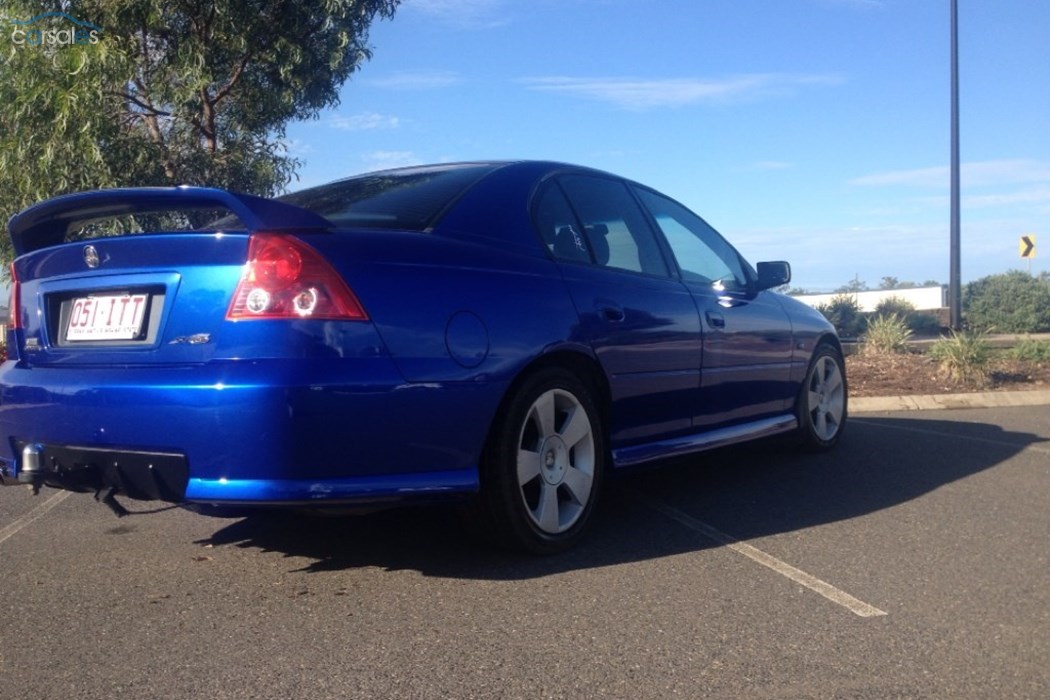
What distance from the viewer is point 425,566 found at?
13.2 ft

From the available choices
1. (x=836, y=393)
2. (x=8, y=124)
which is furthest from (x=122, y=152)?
(x=836, y=393)

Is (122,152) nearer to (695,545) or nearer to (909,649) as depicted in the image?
(695,545)

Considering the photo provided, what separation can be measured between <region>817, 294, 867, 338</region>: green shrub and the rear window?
1347 cm

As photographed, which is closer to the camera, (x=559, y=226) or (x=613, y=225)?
(x=559, y=226)

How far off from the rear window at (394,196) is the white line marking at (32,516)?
6.51 ft

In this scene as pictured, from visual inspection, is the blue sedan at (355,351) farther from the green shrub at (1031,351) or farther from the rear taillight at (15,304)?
the green shrub at (1031,351)

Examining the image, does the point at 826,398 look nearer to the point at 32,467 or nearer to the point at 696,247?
the point at 696,247

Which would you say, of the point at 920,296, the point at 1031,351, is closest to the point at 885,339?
the point at 1031,351

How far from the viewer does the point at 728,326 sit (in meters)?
5.40

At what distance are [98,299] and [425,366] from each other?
123cm

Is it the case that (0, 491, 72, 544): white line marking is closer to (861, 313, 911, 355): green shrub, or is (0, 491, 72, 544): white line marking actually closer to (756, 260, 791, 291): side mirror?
(756, 260, 791, 291): side mirror

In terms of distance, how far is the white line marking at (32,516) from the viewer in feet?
15.6

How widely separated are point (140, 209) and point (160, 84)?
860cm

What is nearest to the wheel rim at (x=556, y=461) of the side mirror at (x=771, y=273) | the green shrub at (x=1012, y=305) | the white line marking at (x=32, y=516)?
the side mirror at (x=771, y=273)
